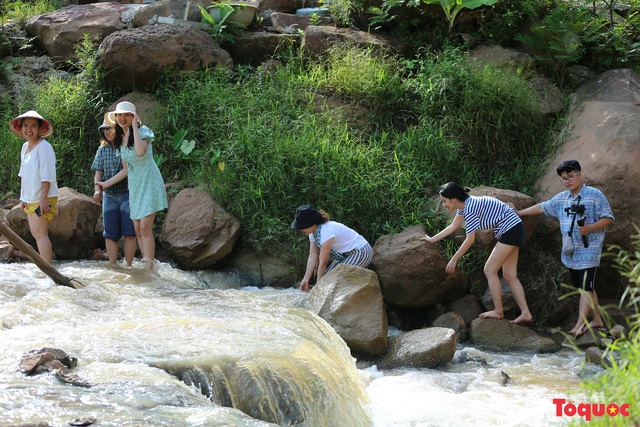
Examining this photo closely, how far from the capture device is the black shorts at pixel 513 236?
7.80 meters

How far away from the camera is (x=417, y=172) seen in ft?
31.2

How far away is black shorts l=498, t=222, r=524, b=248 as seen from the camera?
7797mm

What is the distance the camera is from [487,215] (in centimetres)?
782

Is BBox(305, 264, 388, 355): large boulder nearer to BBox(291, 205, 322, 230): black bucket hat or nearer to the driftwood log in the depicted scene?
BBox(291, 205, 322, 230): black bucket hat

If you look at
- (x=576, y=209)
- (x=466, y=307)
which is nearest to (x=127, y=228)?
(x=466, y=307)

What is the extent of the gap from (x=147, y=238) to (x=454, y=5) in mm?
5930

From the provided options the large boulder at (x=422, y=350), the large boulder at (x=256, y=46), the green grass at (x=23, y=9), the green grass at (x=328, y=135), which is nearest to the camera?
the large boulder at (x=422, y=350)

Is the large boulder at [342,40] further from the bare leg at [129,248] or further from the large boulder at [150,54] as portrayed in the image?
the bare leg at [129,248]

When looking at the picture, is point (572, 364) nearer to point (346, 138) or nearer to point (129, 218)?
point (346, 138)

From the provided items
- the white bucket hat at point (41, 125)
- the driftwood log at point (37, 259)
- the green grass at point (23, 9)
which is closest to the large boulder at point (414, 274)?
the driftwood log at point (37, 259)

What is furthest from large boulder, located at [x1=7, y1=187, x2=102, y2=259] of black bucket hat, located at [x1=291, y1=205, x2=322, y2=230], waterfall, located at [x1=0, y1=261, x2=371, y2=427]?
black bucket hat, located at [x1=291, y1=205, x2=322, y2=230]

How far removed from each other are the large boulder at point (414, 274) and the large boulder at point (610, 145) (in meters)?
1.95

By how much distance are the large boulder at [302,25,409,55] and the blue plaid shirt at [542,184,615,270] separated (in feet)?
14.5

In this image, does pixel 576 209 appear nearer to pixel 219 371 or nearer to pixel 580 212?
pixel 580 212
